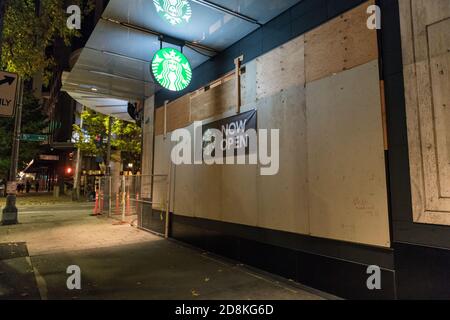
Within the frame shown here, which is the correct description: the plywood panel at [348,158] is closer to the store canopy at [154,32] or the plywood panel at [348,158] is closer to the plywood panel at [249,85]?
the plywood panel at [249,85]

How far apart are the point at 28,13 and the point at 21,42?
30.7 inches

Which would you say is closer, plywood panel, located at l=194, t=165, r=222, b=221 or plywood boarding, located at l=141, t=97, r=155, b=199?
plywood panel, located at l=194, t=165, r=222, b=221

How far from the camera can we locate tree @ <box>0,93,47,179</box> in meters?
24.8

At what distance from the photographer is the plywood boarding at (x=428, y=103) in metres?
3.61

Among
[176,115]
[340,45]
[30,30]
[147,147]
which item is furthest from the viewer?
[147,147]

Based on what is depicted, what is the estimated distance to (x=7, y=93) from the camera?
19.1ft

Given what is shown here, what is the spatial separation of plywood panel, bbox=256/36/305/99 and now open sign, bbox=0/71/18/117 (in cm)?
452

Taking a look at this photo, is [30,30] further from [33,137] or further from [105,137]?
[105,137]

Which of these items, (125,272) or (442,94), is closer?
(442,94)

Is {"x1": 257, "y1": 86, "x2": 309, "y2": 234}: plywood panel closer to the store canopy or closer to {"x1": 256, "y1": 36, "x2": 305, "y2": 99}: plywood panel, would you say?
{"x1": 256, "y1": 36, "x2": 305, "y2": 99}: plywood panel

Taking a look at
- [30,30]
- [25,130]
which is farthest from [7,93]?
[25,130]

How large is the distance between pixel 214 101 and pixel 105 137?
20.3m

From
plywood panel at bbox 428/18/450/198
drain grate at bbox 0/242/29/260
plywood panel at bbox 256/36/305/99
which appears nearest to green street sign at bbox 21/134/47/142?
drain grate at bbox 0/242/29/260
